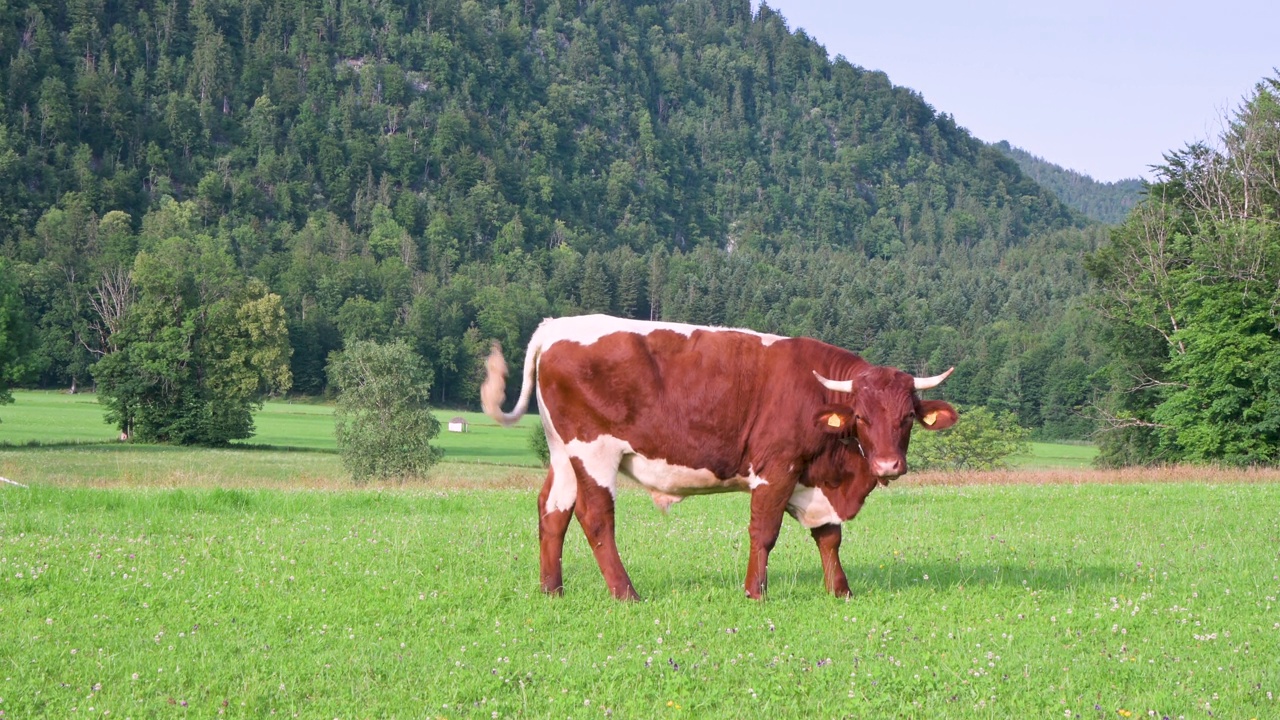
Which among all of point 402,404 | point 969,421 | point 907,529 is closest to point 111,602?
point 907,529

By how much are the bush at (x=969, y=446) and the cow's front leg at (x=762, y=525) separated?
94043 mm

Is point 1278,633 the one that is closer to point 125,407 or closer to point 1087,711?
point 1087,711

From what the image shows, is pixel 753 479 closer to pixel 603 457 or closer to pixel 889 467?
pixel 889 467

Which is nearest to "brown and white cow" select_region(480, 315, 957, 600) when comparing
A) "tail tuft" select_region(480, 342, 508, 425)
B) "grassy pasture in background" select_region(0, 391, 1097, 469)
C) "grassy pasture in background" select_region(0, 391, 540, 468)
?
"tail tuft" select_region(480, 342, 508, 425)

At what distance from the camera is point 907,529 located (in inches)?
695

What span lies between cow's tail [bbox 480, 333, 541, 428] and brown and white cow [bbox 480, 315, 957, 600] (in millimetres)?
270

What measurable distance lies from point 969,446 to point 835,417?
99927mm

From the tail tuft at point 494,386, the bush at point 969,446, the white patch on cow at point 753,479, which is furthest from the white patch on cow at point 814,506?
the bush at point 969,446

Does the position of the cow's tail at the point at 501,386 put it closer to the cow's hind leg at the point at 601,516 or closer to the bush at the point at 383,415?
the cow's hind leg at the point at 601,516

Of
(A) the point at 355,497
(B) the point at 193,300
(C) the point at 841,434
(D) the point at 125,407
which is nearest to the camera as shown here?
(C) the point at 841,434

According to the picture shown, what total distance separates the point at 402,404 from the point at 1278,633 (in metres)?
63.1

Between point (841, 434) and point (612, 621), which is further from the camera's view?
point (841, 434)

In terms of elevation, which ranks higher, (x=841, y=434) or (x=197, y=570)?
(x=841, y=434)

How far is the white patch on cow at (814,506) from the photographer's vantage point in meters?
11.6
